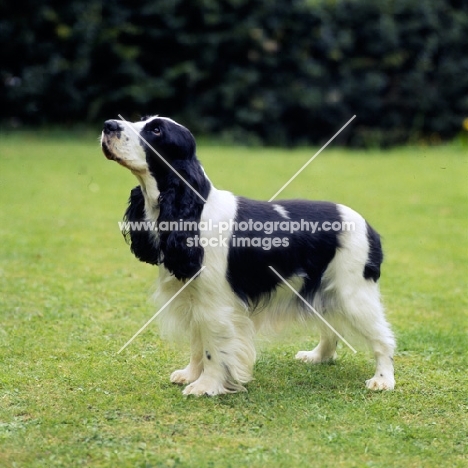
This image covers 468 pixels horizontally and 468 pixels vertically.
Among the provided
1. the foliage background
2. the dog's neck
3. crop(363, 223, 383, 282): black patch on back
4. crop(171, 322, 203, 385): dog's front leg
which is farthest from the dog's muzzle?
the foliage background

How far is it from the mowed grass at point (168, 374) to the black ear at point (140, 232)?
0.77 meters

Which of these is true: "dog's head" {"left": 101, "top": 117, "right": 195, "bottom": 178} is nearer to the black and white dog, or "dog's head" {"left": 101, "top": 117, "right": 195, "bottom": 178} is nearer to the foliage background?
the black and white dog

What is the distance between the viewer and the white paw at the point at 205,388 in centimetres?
450

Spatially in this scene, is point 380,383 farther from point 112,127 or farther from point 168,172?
point 112,127

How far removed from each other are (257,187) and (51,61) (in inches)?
254

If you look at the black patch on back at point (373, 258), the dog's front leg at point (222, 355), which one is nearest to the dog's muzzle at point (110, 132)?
the dog's front leg at point (222, 355)

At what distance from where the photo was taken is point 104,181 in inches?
449

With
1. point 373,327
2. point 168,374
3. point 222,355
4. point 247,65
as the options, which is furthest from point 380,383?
point 247,65

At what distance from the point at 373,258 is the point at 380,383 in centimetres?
75

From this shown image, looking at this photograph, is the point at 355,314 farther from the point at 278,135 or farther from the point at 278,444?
the point at 278,135

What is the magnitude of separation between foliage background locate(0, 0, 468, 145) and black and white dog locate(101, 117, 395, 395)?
11701 mm

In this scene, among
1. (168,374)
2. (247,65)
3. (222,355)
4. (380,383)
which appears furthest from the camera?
(247,65)

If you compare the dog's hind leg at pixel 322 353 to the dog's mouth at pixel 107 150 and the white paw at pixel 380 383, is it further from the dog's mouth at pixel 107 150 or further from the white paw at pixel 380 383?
the dog's mouth at pixel 107 150

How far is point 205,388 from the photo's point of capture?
452 centimetres
